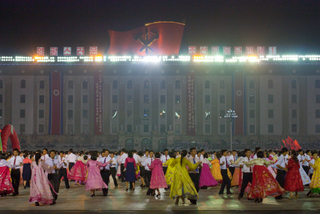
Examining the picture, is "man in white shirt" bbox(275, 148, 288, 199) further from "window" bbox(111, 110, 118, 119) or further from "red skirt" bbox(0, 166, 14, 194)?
"window" bbox(111, 110, 118, 119)

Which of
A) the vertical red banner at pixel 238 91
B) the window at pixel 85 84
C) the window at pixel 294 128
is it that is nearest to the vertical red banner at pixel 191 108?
the vertical red banner at pixel 238 91

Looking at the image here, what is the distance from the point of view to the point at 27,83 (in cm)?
5238

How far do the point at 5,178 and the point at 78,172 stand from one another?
518cm

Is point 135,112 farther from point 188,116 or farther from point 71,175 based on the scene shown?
point 71,175

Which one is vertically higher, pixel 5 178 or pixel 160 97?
pixel 160 97

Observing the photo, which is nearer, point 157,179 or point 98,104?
point 157,179

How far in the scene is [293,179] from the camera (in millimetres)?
11945

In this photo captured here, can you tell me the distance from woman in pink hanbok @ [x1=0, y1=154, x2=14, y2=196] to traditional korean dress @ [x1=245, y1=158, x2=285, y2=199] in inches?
338

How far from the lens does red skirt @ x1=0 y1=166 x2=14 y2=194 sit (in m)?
12.9

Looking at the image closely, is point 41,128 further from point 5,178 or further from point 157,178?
point 157,178

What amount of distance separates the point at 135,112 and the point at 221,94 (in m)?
13.3

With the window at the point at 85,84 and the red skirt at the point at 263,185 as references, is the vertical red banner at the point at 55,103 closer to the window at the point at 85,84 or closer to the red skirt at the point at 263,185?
the window at the point at 85,84

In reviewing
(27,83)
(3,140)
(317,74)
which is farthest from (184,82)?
(3,140)

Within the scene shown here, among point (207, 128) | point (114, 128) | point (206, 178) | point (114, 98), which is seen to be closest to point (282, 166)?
point (206, 178)
